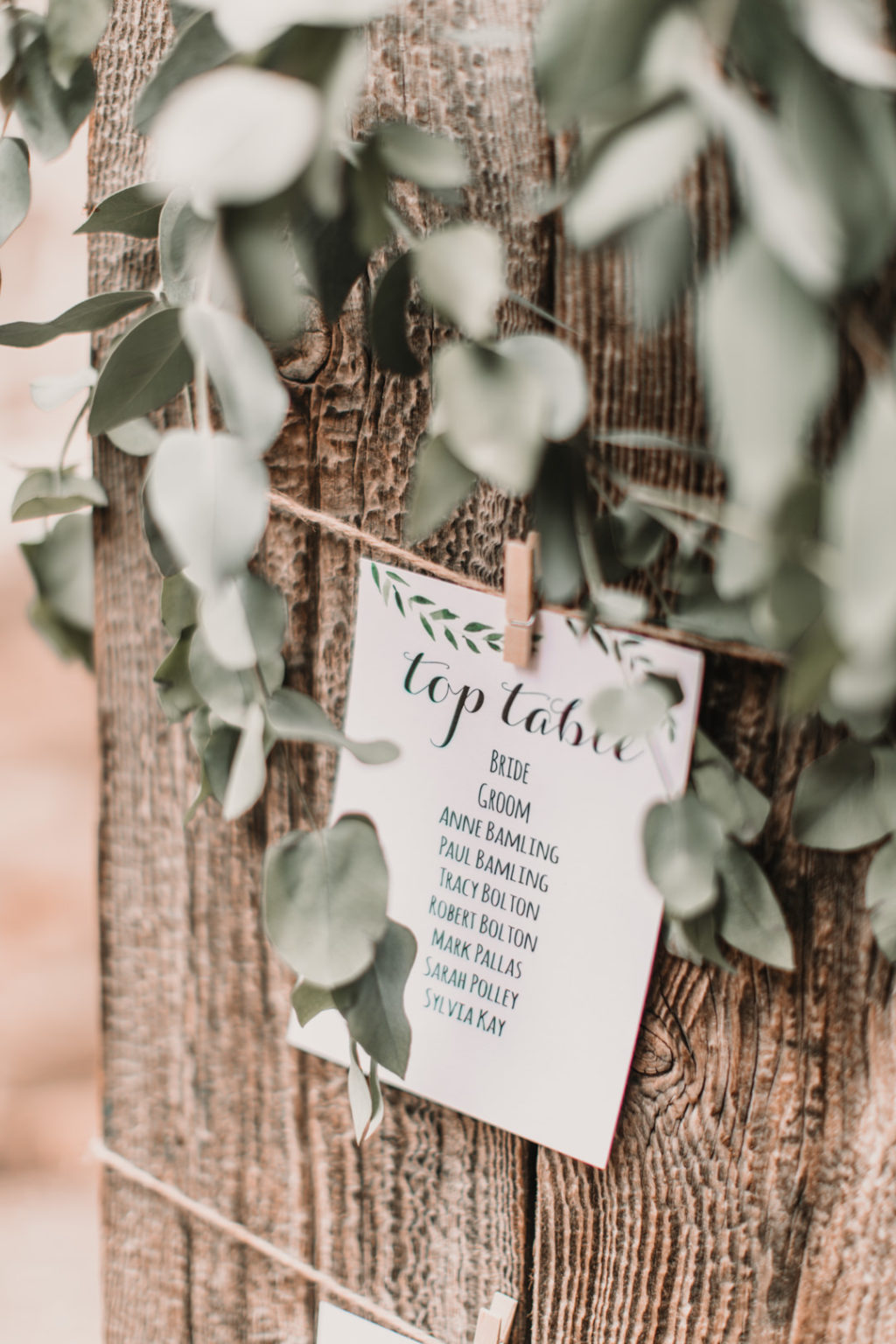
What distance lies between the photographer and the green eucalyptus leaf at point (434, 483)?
1.16 ft

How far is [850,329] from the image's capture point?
26cm

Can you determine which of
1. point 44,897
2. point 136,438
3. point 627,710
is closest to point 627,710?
point 627,710

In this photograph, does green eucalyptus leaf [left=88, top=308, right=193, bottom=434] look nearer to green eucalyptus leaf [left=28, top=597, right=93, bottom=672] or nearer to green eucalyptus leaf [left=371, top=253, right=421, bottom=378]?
green eucalyptus leaf [left=371, top=253, right=421, bottom=378]

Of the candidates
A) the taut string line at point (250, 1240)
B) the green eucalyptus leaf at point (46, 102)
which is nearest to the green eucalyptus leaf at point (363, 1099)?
the taut string line at point (250, 1240)

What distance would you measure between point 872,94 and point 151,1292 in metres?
0.77

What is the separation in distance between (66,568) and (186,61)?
1.24ft

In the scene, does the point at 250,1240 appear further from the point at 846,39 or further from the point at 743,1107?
the point at 846,39

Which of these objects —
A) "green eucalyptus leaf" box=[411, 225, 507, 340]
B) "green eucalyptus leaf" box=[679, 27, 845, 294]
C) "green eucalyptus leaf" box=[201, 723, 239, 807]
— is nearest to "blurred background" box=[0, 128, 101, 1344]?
"green eucalyptus leaf" box=[201, 723, 239, 807]

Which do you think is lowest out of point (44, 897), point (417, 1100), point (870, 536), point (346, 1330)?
point (44, 897)

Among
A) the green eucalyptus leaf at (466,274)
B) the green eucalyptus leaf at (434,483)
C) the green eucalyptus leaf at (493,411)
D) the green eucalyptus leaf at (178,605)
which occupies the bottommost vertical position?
the green eucalyptus leaf at (178,605)

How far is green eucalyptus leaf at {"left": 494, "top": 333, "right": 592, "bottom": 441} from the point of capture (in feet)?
1.08

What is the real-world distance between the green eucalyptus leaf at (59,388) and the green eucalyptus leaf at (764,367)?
15.6 inches

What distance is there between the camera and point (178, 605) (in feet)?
1.60

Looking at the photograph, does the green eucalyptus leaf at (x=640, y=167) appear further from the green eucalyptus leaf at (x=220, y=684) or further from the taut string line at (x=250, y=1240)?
the taut string line at (x=250, y=1240)
